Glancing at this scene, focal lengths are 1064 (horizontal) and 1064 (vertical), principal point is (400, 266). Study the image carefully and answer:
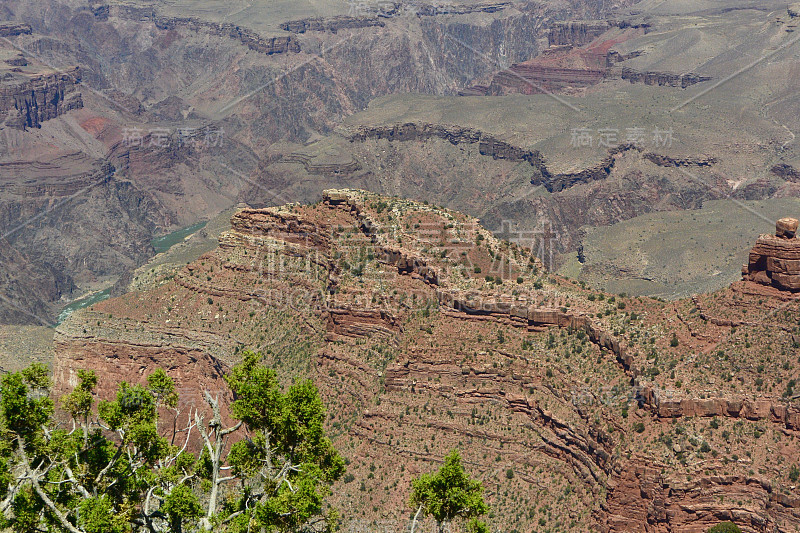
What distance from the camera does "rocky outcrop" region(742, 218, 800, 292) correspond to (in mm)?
70375

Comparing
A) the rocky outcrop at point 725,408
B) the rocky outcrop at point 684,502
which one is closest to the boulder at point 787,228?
the rocky outcrop at point 725,408

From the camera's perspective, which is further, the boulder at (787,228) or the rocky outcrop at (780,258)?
the rocky outcrop at (780,258)

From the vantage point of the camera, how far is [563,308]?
253 ft

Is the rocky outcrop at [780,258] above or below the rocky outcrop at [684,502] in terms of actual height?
above

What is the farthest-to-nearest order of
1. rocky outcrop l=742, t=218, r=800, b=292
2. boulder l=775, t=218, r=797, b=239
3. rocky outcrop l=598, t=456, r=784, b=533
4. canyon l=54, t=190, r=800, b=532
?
rocky outcrop l=742, t=218, r=800, b=292 → boulder l=775, t=218, r=797, b=239 → canyon l=54, t=190, r=800, b=532 → rocky outcrop l=598, t=456, r=784, b=533

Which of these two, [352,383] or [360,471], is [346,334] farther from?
[360,471]

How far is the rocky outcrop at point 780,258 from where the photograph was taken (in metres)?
70.4

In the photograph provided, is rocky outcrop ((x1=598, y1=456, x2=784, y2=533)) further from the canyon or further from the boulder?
the boulder

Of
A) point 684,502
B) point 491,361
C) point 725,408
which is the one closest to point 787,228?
point 725,408

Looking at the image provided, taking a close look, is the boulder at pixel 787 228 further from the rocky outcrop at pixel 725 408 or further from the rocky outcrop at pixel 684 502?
the rocky outcrop at pixel 684 502

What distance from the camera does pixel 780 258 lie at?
7100 centimetres

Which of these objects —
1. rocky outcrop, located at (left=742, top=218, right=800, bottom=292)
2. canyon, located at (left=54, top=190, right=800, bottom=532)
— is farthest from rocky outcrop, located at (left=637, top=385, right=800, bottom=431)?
rocky outcrop, located at (left=742, top=218, right=800, bottom=292)

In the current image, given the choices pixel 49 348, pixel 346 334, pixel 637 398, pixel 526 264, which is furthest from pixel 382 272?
pixel 49 348

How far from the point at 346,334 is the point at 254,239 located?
70.2 ft
